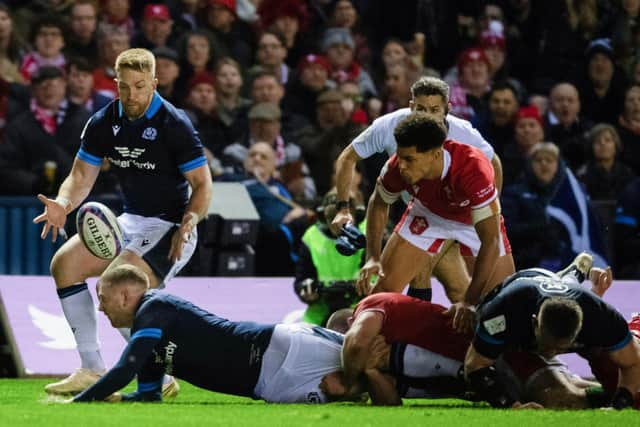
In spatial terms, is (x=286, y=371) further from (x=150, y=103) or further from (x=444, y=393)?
(x=150, y=103)

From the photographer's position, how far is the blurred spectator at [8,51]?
14.5 metres

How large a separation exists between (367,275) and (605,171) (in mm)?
6622

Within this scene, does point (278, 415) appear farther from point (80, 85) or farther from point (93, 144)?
point (80, 85)

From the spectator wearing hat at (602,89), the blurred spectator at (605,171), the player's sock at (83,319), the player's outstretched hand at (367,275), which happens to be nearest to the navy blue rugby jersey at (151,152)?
the player's sock at (83,319)

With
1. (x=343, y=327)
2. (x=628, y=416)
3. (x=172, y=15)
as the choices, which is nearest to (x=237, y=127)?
(x=172, y=15)

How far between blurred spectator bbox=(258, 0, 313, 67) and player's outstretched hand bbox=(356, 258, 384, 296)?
25.8 feet

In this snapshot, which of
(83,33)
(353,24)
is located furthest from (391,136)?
(353,24)

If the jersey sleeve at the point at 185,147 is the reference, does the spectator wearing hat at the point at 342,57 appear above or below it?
above

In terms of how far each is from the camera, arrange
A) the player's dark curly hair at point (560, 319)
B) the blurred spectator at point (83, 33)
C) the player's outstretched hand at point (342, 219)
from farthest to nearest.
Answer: the blurred spectator at point (83, 33) < the player's outstretched hand at point (342, 219) < the player's dark curly hair at point (560, 319)

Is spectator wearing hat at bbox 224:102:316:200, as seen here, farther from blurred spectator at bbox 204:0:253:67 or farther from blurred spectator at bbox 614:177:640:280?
blurred spectator at bbox 614:177:640:280

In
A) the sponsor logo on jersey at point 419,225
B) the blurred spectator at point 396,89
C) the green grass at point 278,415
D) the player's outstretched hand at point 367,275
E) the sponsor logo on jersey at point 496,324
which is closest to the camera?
the green grass at point 278,415

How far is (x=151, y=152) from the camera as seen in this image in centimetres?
997

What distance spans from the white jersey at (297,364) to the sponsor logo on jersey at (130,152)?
5.24 feet

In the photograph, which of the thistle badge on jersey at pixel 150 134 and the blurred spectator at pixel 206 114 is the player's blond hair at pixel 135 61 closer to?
the thistle badge on jersey at pixel 150 134
